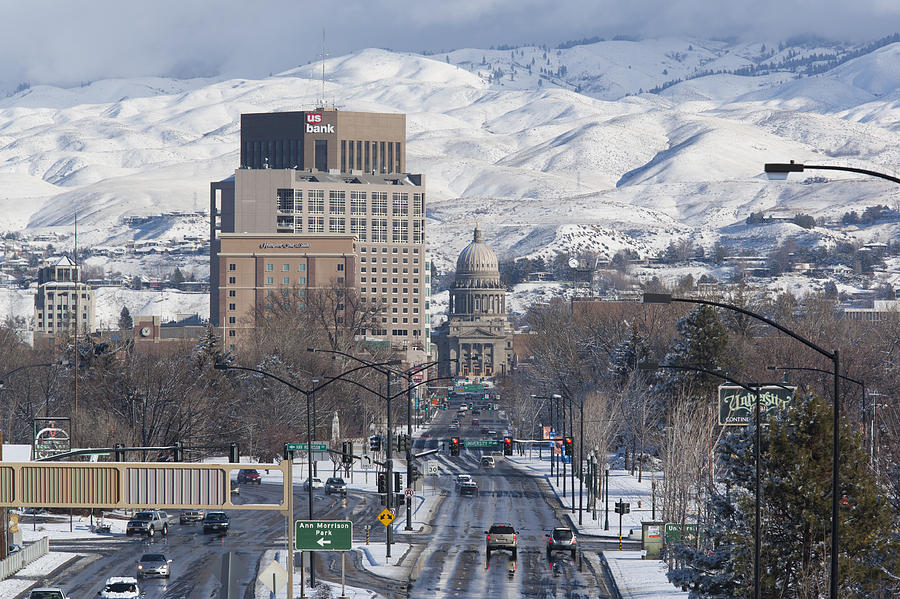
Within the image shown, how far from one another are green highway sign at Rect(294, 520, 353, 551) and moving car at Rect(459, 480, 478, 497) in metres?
48.1

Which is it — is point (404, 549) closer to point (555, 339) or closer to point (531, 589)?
point (531, 589)

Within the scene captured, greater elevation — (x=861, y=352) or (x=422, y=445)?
(x=861, y=352)

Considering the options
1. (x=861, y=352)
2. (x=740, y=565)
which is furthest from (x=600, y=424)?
(x=740, y=565)

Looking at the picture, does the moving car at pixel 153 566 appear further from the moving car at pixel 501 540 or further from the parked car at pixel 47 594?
the moving car at pixel 501 540

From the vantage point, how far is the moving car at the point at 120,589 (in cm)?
5044

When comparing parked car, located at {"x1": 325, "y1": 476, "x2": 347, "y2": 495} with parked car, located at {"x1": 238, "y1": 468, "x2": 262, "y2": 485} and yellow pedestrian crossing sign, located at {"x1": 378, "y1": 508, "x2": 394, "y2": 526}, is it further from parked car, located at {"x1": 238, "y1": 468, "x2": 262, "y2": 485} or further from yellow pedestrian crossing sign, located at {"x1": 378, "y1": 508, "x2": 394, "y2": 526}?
yellow pedestrian crossing sign, located at {"x1": 378, "y1": 508, "x2": 394, "y2": 526}

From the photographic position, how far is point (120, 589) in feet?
166

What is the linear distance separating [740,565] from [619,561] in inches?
877

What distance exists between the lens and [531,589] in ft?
181

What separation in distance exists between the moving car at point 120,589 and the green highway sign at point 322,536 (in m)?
5.92

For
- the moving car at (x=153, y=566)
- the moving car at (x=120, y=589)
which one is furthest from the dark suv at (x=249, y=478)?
the moving car at (x=120, y=589)

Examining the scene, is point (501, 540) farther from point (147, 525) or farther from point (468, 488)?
point (468, 488)

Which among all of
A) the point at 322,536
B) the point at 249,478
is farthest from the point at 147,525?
the point at 249,478

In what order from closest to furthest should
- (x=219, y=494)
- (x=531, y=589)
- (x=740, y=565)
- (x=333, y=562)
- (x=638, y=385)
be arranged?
(x=219, y=494) → (x=740, y=565) → (x=531, y=589) → (x=333, y=562) → (x=638, y=385)
